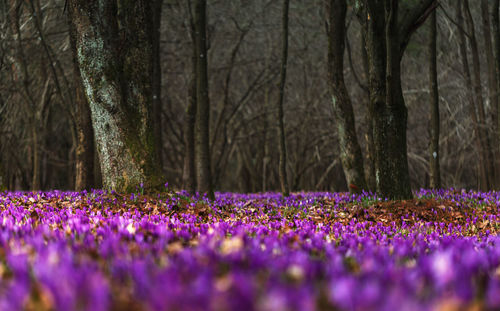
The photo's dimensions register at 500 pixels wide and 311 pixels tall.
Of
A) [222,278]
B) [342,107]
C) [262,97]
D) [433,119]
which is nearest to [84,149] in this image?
[342,107]

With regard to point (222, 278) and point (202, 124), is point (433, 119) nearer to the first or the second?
point (202, 124)

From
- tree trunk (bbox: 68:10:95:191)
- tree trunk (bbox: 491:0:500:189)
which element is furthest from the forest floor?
tree trunk (bbox: 491:0:500:189)

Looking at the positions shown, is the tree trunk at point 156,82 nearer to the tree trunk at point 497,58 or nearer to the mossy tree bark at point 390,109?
the mossy tree bark at point 390,109

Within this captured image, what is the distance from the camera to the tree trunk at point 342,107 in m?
12.9

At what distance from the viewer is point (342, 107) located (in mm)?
13102

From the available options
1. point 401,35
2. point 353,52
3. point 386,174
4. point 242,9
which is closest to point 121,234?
point 386,174

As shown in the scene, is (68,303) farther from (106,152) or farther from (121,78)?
(121,78)

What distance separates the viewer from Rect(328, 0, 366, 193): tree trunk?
1286 centimetres

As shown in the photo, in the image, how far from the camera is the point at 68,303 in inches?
50.5

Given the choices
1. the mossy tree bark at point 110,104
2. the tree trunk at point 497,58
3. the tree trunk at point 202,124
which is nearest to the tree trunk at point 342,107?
the tree trunk at point 202,124

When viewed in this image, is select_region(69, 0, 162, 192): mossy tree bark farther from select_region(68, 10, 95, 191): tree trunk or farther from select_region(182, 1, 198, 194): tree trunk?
select_region(182, 1, 198, 194): tree trunk

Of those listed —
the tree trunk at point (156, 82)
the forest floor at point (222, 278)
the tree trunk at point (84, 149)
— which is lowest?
the forest floor at point (222, 278)

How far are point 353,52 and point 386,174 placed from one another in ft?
60.4

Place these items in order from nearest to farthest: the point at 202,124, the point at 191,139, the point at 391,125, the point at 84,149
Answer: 1. the point at 391,125
2. the point at 84,149
3. the point at 202,124
4. the point at 191,139
